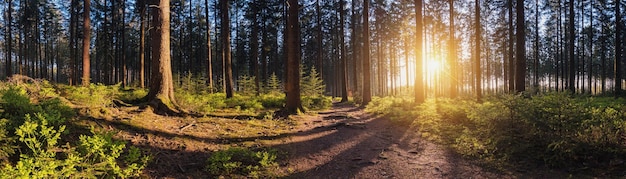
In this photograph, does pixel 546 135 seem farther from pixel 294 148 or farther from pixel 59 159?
pixel 59 159

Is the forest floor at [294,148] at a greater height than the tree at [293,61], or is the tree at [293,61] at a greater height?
the tree at [293,61]

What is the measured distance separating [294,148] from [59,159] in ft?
13.6

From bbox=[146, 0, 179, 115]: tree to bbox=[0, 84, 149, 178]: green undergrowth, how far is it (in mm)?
3445

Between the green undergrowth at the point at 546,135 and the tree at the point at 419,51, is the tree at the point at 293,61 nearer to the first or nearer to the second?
the green undergrowth at the point at 546,135

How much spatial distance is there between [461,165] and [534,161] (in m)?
1.32

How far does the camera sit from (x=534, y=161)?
547 centimetres

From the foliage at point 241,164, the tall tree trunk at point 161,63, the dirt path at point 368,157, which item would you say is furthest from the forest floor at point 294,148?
the tall tree trunk at point 161,63

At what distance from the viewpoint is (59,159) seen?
361 cm

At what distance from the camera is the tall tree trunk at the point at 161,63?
8156 mm

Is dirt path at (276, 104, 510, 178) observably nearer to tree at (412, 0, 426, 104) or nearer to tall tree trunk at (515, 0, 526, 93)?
tall tree trunk at (515, 0, 526, 93)

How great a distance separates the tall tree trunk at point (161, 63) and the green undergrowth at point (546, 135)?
7.50 m

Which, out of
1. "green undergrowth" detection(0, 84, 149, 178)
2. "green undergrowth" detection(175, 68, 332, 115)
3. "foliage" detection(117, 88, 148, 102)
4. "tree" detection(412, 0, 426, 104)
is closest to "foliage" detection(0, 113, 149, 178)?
"green undergrowth" detection(0, 84, 149, 178)

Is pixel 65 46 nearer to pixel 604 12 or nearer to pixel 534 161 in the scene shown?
pixel 534 161

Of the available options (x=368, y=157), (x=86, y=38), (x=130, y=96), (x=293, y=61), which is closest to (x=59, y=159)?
(x=368, y=157)
